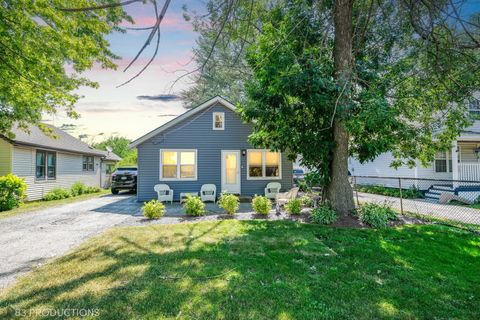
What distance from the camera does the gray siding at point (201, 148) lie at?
39.5ft

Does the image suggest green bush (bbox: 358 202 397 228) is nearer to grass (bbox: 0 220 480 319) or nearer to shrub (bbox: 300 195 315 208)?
grass (bbox: 0 220 480 319)

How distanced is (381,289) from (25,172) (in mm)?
16528

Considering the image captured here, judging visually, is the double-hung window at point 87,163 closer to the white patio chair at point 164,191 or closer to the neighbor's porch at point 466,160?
the white patio chair at point 164,191

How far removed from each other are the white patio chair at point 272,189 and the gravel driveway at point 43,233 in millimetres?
5969

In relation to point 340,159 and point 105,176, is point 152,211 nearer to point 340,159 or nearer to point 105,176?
point 340,159

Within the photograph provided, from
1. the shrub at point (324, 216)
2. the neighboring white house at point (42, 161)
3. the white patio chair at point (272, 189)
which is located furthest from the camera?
the neighboring white house at point (42, 161)

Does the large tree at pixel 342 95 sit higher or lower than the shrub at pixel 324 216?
higher

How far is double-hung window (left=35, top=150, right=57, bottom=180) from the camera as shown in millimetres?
14289

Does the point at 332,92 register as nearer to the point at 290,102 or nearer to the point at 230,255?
the point at 290,102

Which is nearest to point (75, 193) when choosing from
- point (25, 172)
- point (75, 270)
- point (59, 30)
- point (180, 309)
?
point (25, 172)

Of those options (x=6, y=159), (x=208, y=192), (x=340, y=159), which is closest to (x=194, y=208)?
(x=208, y=192)

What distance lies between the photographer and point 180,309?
297 centimetres

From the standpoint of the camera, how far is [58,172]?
16.1 m

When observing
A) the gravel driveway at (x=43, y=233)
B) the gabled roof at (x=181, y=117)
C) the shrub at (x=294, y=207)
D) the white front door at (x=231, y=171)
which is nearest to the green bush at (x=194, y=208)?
the gravel driveway at (x=43, y=233)
